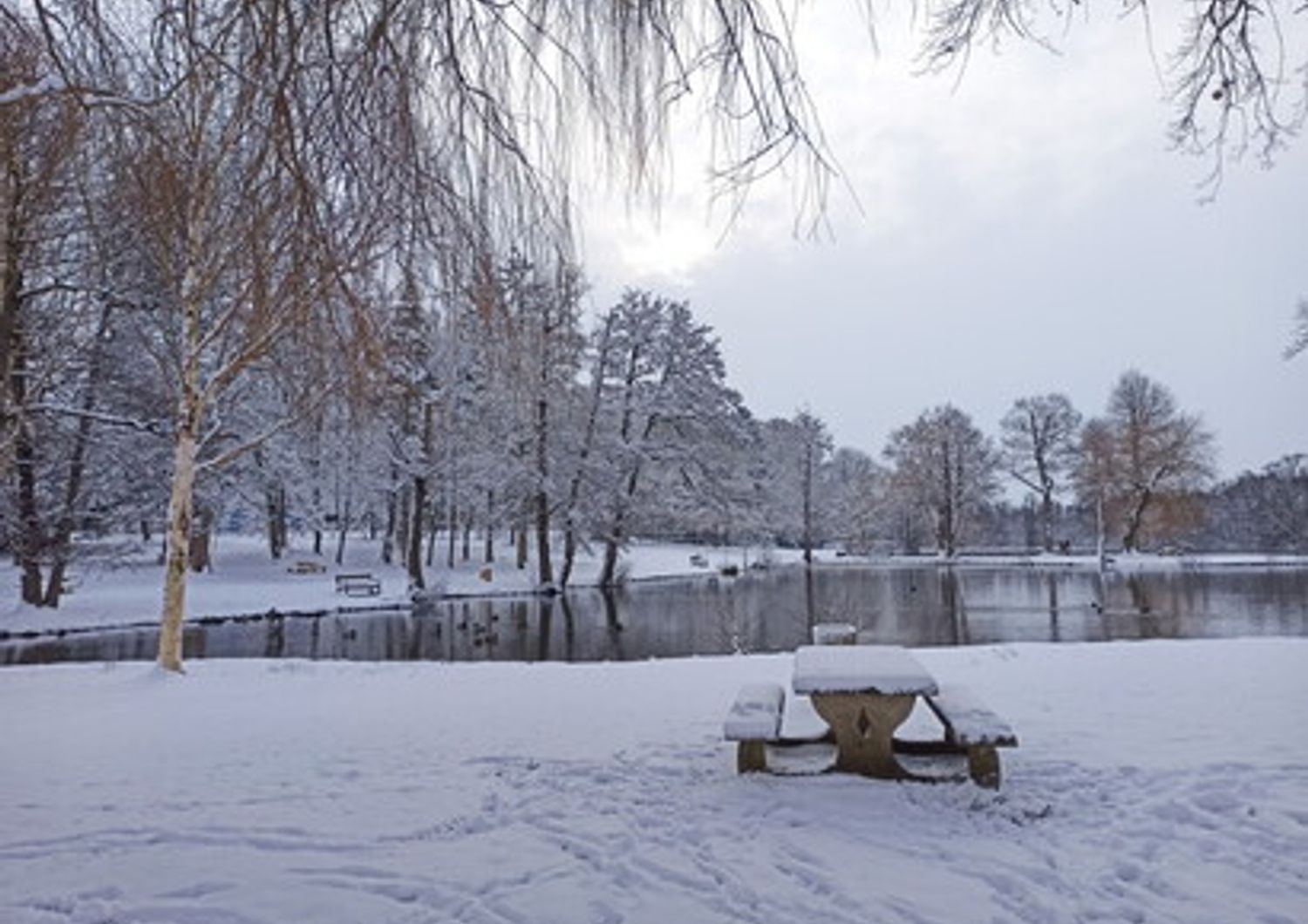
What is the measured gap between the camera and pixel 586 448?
82.7 ft

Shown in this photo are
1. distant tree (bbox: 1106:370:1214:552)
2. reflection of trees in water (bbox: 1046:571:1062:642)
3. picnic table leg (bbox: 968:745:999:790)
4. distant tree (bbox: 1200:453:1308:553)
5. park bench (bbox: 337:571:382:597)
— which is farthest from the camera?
distant tree (bbox: 1200:453:1308:553)

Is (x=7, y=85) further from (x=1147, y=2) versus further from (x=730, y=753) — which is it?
(x=730, y=753)

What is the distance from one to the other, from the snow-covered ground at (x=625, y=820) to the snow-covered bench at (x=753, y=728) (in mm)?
121

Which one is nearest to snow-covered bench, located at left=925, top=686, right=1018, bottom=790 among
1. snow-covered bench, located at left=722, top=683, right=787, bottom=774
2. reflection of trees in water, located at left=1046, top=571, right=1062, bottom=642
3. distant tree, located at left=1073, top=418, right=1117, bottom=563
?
snow-covered bench, located at left=722, top=683, right=787, bottom=774

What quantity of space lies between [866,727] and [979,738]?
537 millimetres

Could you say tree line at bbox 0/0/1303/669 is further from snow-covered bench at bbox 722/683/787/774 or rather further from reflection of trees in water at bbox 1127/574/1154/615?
reflection of trees in water at bbox 1127/574/1154/615

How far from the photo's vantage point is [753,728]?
3883mm

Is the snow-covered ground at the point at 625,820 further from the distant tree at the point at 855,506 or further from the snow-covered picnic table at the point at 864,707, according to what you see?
the distant tree at the point at 855,506

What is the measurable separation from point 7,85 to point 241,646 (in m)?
13.2

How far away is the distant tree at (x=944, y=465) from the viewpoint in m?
48.9

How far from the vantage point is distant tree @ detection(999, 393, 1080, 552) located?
47906mm

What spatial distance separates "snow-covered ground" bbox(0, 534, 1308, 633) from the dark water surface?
1.14m

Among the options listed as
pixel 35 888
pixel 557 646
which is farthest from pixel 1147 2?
pixel 557 646

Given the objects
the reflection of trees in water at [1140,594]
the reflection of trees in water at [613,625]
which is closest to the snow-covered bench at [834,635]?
the reflection of trees in water at [613,625]
